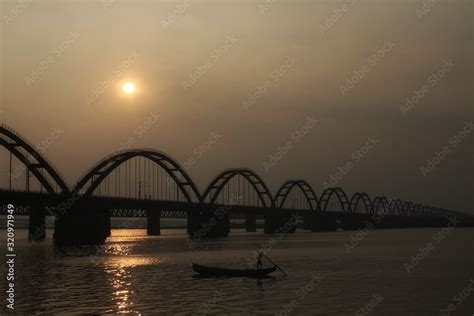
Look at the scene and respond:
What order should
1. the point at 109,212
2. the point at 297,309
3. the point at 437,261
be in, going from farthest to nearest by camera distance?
1. the point at 109,212
2. the point at 437,261
3. the point at 297,309

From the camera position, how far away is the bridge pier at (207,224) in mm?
166500

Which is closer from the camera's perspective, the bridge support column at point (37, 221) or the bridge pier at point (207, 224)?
the bridge support column at point (37, 221)

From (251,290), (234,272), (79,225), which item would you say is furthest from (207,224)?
(251,290)

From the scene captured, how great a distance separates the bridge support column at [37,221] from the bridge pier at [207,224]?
3788 cm

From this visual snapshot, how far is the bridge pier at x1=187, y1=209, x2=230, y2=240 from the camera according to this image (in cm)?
16650

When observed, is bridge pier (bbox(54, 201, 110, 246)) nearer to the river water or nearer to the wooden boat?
the river water

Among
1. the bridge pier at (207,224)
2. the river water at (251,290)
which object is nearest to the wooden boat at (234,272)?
the river water at (251,290)

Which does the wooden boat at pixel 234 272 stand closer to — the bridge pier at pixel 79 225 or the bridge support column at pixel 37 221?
the bridge pier at pixel 79 225

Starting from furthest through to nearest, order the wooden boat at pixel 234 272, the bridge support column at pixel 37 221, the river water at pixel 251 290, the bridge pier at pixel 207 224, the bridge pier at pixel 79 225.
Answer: the bridge pier at pixel 207 224
the bridge support column at pixel 37 221
the bridge pier at pixel 79 225
the wooden boat at pixel 234 272
the river water at pixel 251 290

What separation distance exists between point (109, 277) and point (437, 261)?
129 feet

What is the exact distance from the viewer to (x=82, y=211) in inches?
4700

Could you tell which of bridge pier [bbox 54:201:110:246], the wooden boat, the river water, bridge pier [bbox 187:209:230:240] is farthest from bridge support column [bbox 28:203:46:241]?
the wooden boat

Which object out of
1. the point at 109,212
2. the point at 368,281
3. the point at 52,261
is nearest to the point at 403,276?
the point at 368,281

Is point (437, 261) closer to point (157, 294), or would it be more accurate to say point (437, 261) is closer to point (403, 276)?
point (403, 276)
